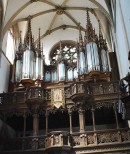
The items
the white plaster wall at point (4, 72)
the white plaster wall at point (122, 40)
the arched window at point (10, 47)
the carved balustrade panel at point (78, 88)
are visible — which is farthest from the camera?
the arched window at point (10, 47)

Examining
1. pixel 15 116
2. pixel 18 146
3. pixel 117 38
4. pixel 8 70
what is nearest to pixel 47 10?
pixel 8 70

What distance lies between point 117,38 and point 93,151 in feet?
22.1

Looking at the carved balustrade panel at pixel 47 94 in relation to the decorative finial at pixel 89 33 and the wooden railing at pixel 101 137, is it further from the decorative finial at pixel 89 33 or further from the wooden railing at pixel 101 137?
the decorative finial at pixel 89 33

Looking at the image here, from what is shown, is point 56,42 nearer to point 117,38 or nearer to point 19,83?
point 19,83

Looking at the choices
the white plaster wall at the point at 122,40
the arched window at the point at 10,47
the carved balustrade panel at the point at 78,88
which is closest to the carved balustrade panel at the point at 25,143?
the carved balustrade panel at the point at 78,88

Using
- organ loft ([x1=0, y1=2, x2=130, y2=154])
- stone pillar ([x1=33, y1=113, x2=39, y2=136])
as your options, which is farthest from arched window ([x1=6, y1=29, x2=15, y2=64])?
stone pillar ([x1=33, y1=113, x2=39, y2=136])

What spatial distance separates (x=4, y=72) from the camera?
1898cm

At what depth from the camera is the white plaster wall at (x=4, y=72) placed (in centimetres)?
1838

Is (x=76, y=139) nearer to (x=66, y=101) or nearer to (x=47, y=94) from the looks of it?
(x=66, y=101)

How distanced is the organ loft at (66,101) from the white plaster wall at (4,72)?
359mm

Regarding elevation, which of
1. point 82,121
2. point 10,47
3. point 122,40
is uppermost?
point 10,47

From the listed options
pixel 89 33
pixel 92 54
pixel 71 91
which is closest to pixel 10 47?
pixel 89 33

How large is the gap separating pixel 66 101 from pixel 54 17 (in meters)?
8.51

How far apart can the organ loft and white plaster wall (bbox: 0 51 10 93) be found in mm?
359
